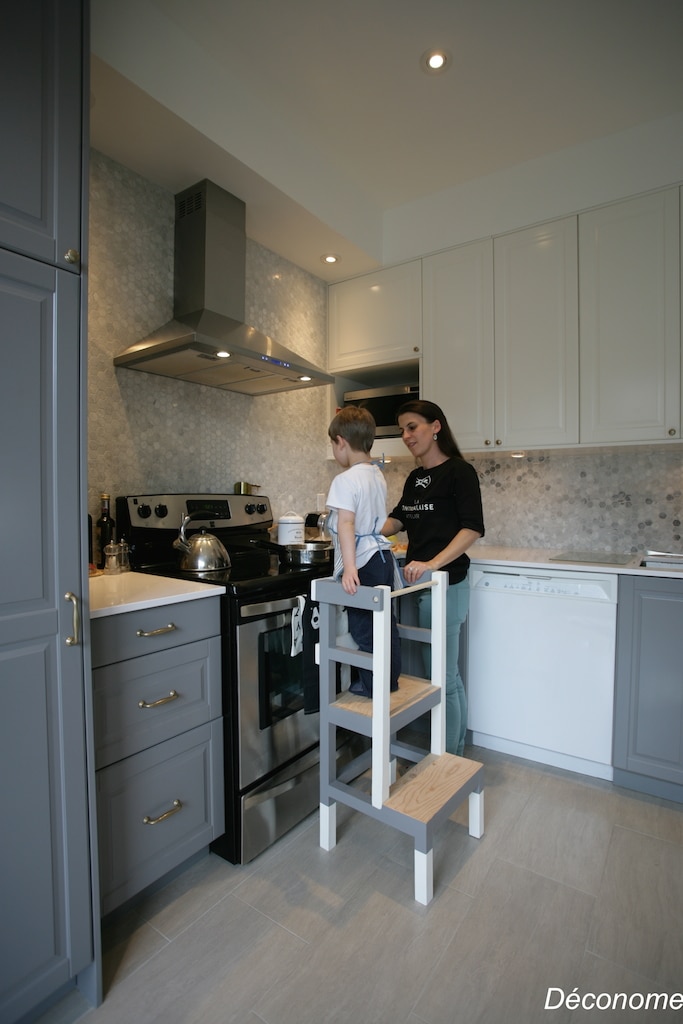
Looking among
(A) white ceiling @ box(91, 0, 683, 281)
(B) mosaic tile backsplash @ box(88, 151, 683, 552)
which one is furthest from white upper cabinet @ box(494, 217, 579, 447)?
(A) white ceiling @ box(91, 0, 683, 281)

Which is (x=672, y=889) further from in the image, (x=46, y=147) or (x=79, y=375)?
(x=46, y=147)

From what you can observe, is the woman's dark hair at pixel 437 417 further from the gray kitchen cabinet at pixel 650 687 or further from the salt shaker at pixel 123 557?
the salt shaker at pixel 123 557

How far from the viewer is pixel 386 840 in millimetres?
1769

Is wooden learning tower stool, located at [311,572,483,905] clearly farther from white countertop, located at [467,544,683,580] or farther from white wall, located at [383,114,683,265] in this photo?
white wall, located at [383,114,683,265]

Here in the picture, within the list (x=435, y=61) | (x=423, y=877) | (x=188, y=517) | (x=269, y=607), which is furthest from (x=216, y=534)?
(x=435, y=61)

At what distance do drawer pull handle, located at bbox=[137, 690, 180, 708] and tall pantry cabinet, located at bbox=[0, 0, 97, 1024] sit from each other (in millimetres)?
264

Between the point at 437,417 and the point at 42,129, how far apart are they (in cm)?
151

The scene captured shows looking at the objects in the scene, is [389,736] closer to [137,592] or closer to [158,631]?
[158,631]

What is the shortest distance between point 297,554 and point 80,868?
45.4 inches

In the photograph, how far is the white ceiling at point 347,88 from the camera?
1.68 m

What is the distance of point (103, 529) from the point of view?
1.85 meters

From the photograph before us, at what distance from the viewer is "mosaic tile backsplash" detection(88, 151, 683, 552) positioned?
1.94 meters

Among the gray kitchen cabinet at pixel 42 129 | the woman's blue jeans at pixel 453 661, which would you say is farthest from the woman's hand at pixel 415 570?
the gray kitchen cabinet at pixel 42 129

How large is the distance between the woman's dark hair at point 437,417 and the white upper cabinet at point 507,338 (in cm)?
52
